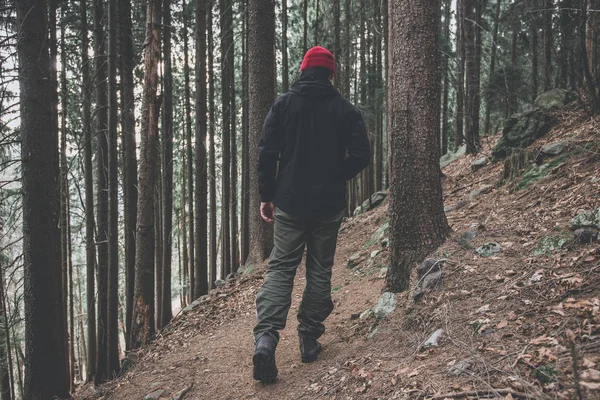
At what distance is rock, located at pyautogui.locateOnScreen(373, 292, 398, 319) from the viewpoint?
4074 millimetres

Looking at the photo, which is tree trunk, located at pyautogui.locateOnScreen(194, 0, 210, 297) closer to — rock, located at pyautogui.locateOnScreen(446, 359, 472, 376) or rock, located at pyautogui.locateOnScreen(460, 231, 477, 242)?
rock, located at pyautogui.locateOnScreen(460, 231, 477, 242)

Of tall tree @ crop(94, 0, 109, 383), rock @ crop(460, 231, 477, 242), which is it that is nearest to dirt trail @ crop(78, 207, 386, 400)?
rock @ crop(460, 231, 477, 242)

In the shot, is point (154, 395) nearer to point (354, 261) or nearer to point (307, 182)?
point (307, 182)

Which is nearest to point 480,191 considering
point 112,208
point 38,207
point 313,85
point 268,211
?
point 313,85

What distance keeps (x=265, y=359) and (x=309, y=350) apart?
0.55 m

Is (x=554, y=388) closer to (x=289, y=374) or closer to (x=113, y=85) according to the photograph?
(x=289, y=374)

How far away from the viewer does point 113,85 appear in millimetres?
8781

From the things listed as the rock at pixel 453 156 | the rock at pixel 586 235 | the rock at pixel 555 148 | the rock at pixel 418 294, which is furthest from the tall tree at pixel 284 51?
the rock at pixel 586 235

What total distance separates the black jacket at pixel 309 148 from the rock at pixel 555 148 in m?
4.14

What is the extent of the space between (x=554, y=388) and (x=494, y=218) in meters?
3.64

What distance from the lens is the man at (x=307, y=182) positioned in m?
3.56

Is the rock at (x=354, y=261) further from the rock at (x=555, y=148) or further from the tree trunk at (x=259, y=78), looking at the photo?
the rock at (x=555, y=148)

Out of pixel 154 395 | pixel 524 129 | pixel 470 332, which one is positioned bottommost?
pixel 154 395

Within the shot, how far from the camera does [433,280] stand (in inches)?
151
